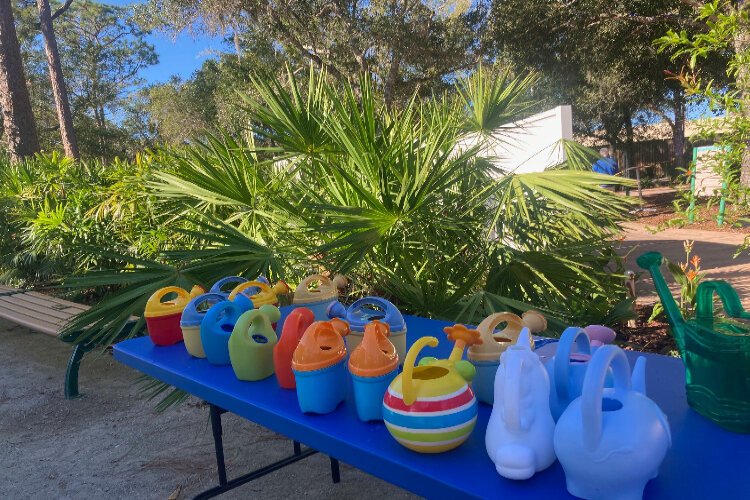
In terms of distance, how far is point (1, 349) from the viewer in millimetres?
5637

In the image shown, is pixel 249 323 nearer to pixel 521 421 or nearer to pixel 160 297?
pixel 160 297

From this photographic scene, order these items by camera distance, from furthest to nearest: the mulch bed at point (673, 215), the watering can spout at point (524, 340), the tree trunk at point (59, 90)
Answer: the tree trunk at point (59, 90), the mulch bed at point (673, 215), the watering can spout at point (524, 340)

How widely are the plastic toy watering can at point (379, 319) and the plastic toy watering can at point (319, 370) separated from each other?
190mm

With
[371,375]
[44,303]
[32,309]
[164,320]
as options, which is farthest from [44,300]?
[371,375]

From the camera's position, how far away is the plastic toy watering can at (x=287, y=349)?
158 centimetres

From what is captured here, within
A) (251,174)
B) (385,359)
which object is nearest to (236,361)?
(385,359)

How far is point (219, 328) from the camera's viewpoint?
1.83 metres

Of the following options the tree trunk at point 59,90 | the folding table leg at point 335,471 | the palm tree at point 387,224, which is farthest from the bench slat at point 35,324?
the tree trunk at point 59,90

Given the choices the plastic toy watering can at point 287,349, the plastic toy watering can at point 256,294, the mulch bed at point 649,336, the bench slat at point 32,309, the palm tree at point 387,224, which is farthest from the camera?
the bench slat at point 32,309

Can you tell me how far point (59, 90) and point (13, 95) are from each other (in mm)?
3895

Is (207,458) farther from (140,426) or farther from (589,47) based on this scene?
(589,47)

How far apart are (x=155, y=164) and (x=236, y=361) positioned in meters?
3.44

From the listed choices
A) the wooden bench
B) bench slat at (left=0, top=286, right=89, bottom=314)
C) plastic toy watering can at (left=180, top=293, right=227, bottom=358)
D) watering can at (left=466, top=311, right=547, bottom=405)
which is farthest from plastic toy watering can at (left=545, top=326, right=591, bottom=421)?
bench slat at (left=0, top=286, right=89, bottom=314)

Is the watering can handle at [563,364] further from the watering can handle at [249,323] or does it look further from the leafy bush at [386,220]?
the leafy bush at [386,220]
